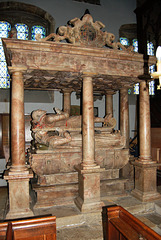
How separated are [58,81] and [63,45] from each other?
3.64 feet

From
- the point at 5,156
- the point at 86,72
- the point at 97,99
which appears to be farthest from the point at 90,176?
the point at 97,99

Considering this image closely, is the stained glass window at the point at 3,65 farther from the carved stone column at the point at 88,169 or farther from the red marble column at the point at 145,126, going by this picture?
the red marble column at the point at 145,126

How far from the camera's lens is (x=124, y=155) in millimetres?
4875

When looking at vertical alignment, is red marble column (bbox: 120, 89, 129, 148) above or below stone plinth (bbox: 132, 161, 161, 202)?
above

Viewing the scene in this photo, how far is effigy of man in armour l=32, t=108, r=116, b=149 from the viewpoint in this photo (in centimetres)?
445

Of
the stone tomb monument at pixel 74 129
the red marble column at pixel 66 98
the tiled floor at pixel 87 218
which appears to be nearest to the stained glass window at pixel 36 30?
the red marble column at pixel 66 98

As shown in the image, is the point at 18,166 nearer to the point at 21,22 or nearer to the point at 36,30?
the point at 36,30

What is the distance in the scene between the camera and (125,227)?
2082 millimetres

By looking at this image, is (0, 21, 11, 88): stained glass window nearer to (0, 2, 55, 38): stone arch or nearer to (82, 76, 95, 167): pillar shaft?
(0, 2, 55, 38): stone arch

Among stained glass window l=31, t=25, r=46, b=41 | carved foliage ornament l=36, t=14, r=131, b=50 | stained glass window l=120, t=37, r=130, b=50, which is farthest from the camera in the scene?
stained glass window l=120, t=37, r=130, b=50

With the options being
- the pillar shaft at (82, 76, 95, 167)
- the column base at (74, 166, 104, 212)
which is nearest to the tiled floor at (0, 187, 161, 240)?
the column base at (74, 166, 104, 212)

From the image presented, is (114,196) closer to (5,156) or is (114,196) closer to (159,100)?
(5,156)

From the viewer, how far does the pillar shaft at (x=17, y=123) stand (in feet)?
12.1

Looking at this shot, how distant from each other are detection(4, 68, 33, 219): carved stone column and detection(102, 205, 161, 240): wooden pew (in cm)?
188
